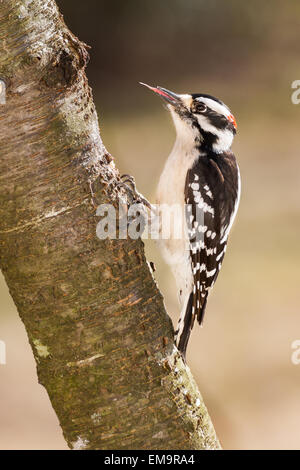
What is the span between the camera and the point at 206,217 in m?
2.33

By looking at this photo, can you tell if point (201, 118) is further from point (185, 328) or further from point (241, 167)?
point (241, 167)

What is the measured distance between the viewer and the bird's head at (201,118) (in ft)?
7.78

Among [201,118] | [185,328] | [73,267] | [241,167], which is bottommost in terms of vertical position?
[73,267]

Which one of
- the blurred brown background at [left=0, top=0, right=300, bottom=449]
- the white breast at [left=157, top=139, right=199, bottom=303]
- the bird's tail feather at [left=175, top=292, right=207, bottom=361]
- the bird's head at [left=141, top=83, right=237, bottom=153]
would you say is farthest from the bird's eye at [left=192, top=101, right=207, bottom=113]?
the blurred brown background at [left=0, top=0, right=300, bottom=449]

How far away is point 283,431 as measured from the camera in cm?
400

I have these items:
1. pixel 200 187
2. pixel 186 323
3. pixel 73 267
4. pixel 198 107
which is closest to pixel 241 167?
pixel 198 107

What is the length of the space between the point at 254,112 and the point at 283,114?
0.34m

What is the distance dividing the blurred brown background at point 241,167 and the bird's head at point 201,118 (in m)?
1.81

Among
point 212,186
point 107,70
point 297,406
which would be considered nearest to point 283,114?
point 107,70

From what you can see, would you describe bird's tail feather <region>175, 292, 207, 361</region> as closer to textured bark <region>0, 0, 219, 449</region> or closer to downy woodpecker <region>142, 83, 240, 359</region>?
downy woodpecker <region>142, 83, 240, 359</region>

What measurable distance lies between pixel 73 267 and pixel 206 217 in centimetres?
102

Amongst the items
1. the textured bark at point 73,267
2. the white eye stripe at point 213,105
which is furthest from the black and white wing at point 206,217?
the textured bark at point 73,267

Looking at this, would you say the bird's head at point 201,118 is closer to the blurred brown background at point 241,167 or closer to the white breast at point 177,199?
the white breast at point 177,199

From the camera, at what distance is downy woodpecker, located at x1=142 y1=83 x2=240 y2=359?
7.55 ft
